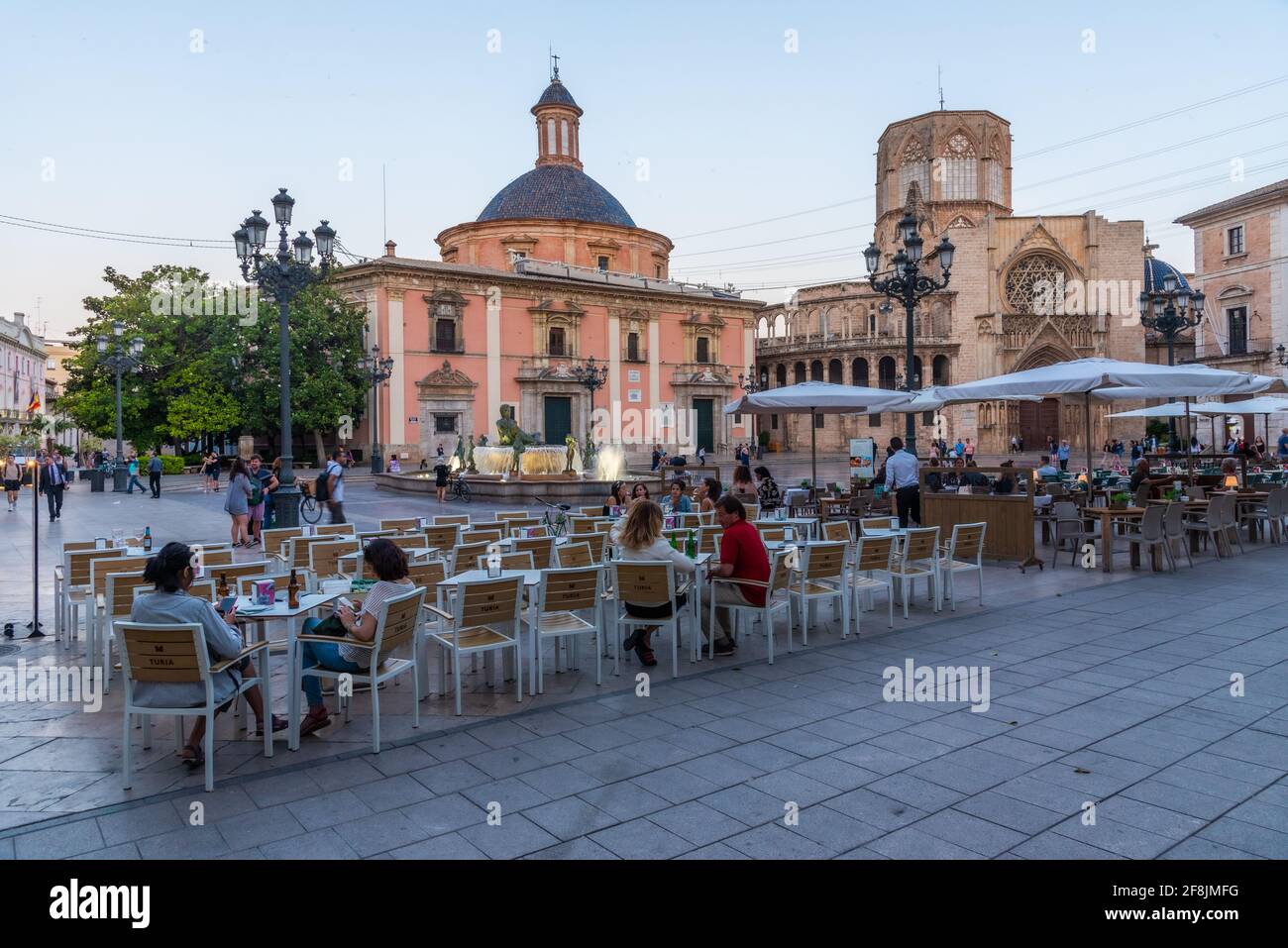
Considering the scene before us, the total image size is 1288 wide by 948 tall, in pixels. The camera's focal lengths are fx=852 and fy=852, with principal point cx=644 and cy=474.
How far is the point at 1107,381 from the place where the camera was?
10000 mm

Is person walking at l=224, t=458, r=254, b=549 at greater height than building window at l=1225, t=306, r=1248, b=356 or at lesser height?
lesser

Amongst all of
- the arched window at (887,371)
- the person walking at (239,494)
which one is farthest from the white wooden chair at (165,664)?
the arched window at (887,371)

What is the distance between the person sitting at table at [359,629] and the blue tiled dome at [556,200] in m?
40.8

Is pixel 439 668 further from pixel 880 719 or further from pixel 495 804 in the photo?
pixel 880 719

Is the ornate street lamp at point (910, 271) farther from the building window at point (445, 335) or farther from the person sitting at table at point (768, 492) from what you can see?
the building window at point (445, 335)

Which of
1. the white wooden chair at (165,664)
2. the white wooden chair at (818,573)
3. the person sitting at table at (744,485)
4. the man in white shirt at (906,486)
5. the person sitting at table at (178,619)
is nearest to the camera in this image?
the white wooden chair at (165,664)

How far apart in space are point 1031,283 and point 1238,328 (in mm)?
11607

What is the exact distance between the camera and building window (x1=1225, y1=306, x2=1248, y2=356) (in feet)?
128

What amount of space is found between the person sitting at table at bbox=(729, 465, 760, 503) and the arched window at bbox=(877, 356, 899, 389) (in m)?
40.6

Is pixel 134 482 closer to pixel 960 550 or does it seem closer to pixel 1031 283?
pixel 960 550

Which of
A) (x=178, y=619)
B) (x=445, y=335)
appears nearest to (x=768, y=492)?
(x=178, y=619)

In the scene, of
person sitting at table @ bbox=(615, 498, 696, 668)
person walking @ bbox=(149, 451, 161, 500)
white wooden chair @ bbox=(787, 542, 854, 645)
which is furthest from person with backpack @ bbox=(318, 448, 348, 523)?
person walking @ bbox=(149, 451, 161, 500)

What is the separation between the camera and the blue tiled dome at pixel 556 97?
1879 inches

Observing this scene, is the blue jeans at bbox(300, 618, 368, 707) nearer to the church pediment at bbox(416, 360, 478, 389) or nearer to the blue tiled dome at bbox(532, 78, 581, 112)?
the church pediment at bbox(416, 360, 478, 389)
